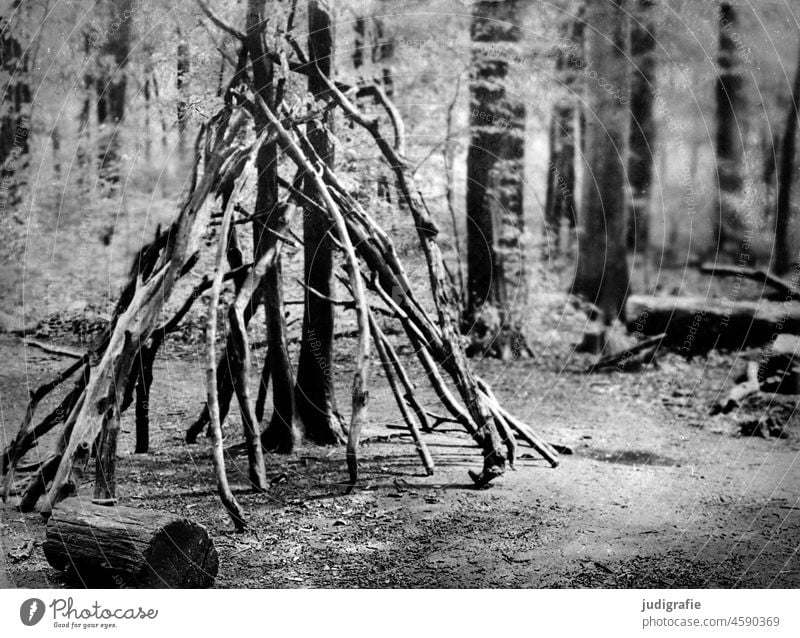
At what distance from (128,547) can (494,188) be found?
2170mm

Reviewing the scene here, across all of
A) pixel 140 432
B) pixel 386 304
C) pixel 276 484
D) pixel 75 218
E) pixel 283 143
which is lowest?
pixel 276 484

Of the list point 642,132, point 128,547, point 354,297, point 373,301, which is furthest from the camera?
point 642,132

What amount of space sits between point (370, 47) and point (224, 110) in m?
0.70

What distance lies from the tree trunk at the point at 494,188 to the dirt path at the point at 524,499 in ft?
0.74

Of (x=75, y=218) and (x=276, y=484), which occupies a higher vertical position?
(x=75, y=218)

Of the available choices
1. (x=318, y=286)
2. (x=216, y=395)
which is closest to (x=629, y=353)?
(x=318, y=286)

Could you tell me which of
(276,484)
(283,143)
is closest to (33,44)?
(283,143)

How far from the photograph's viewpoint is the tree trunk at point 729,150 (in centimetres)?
342

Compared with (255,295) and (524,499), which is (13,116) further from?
(524,499)

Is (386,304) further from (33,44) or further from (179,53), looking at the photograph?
(33,44)

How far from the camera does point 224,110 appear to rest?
10.3ft

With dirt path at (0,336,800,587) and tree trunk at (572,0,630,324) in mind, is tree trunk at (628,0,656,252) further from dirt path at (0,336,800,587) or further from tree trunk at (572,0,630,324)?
dirt path at (0,336,800,587)

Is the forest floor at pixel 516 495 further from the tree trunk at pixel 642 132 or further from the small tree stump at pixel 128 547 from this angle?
the tree trunk at pixel 642 132

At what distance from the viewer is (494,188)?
3.26 m
